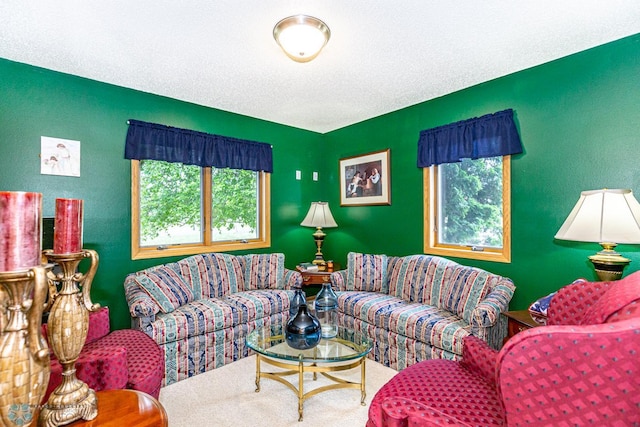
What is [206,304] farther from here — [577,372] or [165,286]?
[577,372]

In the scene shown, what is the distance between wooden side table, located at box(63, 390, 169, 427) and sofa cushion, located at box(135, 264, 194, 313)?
4.93 feet

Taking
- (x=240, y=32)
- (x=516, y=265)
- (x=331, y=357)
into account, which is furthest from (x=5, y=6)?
(x=516, y=265)

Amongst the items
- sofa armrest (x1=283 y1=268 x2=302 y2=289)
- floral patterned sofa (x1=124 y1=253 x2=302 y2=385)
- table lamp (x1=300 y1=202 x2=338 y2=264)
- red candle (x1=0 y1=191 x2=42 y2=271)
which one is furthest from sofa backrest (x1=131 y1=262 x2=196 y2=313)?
red candle (x1=0 y1=191 x2=42 y2=271)

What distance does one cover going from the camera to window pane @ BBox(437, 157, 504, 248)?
318 cm

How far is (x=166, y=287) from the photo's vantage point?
117 inches

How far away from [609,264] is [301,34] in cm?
246

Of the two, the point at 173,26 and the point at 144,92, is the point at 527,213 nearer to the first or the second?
the point at 173,26

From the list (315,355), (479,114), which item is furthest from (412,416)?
(479,114)

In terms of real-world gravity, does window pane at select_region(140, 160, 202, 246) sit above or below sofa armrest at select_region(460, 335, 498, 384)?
above

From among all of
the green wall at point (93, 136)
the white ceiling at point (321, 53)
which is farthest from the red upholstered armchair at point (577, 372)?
the green wall at point (93, 136)

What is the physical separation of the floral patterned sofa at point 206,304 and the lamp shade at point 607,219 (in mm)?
2634

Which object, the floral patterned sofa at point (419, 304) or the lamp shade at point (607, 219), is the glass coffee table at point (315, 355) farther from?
the lamp shade at point (607, 219)

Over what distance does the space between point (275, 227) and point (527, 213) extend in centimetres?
301

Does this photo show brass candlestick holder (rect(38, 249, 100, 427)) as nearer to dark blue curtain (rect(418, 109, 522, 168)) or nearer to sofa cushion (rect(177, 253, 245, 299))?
sofa cushion (rect(177, 253, 245, 299))
